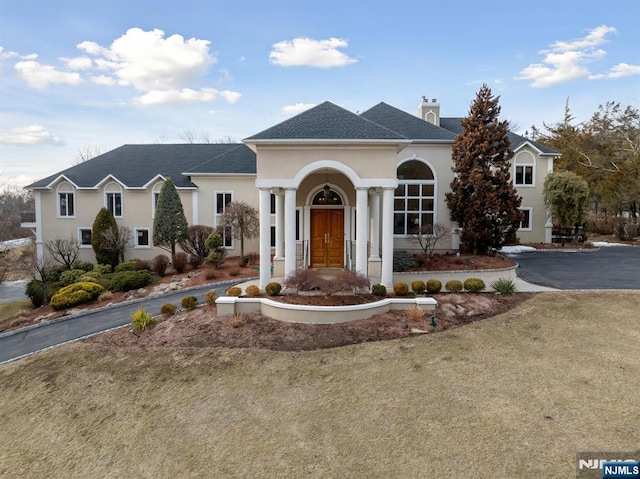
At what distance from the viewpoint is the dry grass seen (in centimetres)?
554

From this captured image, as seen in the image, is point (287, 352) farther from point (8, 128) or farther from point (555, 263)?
point (8, 128)

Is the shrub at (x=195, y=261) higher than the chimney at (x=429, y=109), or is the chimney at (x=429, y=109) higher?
the chimney at (x=429, y=109)

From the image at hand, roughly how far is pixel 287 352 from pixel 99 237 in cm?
1762

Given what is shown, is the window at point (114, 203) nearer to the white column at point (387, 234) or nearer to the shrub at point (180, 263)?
the shrub at point (180, 263)

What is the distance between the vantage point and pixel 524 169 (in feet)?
80.7

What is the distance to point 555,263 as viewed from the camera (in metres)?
18.0

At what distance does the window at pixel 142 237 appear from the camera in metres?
22.8

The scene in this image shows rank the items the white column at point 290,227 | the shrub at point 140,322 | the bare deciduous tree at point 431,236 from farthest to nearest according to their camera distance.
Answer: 1. the bare deciduous tree at point 431,236
2. the white column at point 290,227
3. the shrub at point 140,322

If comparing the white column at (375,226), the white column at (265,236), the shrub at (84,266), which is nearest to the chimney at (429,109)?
the white column at (375,226)

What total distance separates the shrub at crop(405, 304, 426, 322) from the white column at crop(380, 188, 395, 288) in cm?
182

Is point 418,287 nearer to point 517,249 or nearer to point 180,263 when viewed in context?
point 180,263

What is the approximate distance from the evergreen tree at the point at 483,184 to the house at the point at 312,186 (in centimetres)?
103

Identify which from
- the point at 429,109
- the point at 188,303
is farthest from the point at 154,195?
the point at 429,109

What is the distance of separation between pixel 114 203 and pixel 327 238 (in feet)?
53.0
